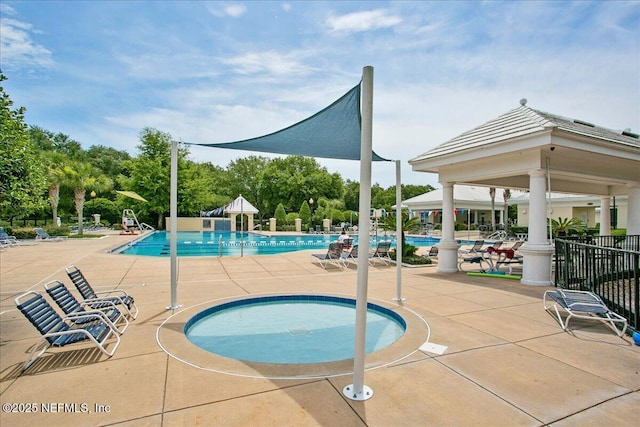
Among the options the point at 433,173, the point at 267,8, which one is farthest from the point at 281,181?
the point at 267,8

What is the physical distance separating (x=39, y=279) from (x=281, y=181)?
3106 cm

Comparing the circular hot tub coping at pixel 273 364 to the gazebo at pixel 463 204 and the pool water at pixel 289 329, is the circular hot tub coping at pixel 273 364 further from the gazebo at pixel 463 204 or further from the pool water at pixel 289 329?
the gazebo at pixel 463 204

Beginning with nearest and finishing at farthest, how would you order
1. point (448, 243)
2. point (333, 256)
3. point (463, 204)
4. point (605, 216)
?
point (448, 243), point (333, 256), point (605, 216), point (463, 204)

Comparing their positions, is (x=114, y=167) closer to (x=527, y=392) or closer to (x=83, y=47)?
(x=83, y=47)

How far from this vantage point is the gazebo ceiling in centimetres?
789

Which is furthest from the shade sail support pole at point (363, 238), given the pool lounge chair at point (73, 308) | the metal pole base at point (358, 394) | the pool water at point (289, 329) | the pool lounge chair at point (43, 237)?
the pool lounge chair at point (43, 237)

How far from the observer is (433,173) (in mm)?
11531

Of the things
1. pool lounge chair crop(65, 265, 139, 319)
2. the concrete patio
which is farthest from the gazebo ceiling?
pool lounge chair crop(65, 265, 139, 319)

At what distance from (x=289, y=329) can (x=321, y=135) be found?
11.4 feet

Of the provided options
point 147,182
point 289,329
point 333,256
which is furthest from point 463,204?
point 147,182

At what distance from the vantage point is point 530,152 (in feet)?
27.5

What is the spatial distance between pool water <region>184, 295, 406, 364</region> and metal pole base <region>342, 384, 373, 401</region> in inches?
56.0

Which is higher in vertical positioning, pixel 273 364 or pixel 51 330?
pixel 51 330

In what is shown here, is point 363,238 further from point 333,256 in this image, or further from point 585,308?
point 333,256
